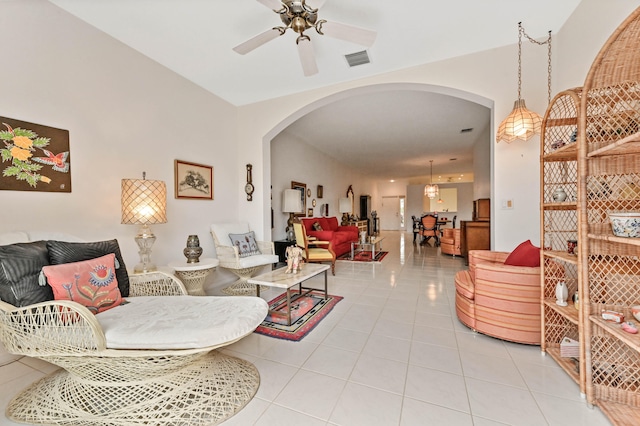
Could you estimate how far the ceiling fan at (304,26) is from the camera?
5.90 feet

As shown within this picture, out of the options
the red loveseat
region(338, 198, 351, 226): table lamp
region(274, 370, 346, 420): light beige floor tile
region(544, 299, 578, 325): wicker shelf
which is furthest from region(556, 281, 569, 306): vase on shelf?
region(338, 198, 351, 226): table lamp

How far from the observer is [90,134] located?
234cm

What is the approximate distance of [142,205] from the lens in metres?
2.38

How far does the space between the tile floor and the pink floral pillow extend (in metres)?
0.64

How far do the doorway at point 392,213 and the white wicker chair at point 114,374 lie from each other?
12414mm

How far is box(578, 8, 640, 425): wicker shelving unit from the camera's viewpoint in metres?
1.33

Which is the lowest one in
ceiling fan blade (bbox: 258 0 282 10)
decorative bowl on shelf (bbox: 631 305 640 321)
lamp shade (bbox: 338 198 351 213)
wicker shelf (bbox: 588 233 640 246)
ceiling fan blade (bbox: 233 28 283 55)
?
decorative bowl on shelf (bbox: 631 305 640 321)

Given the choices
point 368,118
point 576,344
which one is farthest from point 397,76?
point 576,344

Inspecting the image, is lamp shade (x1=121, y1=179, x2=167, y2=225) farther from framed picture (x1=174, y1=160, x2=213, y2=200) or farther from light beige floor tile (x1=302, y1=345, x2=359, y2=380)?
light beige floor tile (x1=302, y1=345, x2=359, y2=380)

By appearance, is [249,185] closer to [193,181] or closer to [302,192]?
[193,181]

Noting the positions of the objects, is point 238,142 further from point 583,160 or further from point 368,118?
point 583,160

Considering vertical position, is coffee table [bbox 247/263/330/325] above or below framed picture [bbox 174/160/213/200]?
below

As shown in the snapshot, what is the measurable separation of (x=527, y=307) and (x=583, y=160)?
1.22 m

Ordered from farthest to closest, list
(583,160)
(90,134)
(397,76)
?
1. (397,76)
2. (90,134)
3. (583,160)
